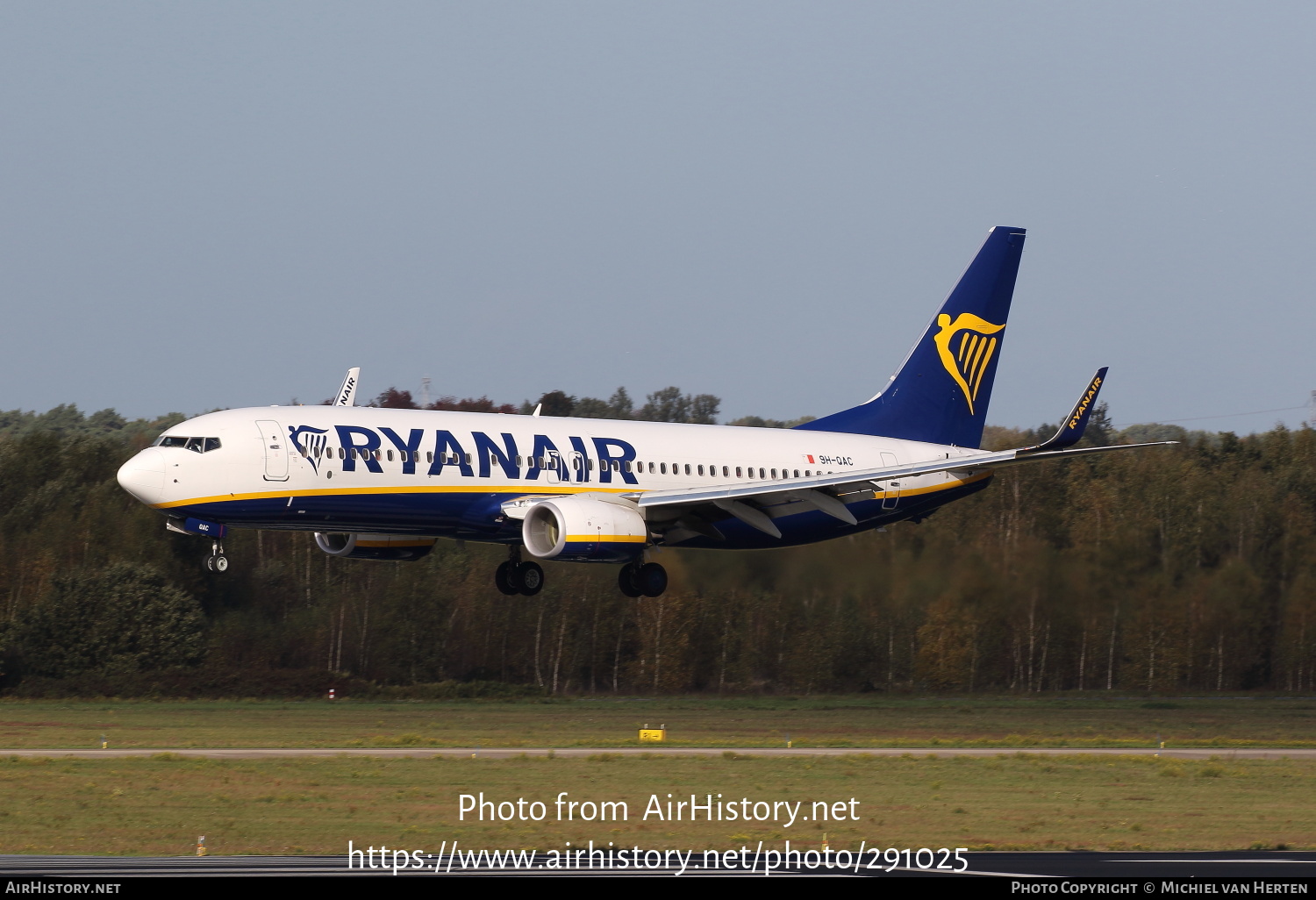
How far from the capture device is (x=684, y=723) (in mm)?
43031

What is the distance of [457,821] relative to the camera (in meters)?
24.0

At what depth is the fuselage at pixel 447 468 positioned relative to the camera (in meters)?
34.6

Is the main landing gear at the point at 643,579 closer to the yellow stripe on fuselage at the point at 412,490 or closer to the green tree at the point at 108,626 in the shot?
the yellow stripe on fuselage at the point at 412,490

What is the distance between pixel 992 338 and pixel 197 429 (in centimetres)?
2353

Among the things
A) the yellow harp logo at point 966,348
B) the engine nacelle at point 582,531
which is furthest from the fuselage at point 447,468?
the yellow harp logo at point 966,348

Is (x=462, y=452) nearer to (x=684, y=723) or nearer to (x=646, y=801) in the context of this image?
(x=684, y=723)

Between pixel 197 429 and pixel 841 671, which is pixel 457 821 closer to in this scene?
pixel 197 429

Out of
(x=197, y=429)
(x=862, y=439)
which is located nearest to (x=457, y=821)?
(x=197, y=429)

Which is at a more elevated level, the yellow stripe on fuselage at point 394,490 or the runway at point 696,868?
Result: the yellow stripe on fuselage at point 394,490

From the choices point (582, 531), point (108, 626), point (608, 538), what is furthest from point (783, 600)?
point (108, 626)

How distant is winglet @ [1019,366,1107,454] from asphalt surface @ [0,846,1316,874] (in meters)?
18.6

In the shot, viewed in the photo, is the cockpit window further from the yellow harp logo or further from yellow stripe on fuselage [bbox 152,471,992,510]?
the yellow harp logo

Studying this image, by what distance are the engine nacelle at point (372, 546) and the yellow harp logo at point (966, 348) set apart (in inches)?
628

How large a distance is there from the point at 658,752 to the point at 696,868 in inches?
629
